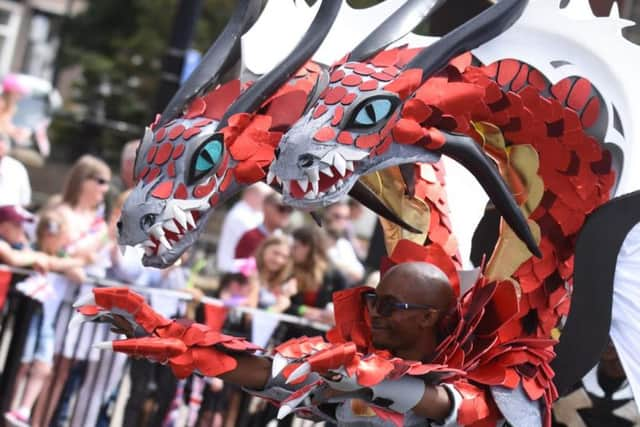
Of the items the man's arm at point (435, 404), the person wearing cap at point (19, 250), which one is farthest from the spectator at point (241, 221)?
the man's arm at point (435, 404)

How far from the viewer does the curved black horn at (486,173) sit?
3.92m

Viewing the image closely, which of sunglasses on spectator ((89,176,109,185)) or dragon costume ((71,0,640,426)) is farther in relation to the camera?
sunglasses on spectator ((89,176,109,185))

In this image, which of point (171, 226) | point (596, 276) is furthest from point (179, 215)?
point (596, 276)

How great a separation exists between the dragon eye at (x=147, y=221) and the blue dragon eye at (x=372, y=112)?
615mm

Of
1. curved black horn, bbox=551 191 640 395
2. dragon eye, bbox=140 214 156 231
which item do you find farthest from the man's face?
dragon eye, bbox=140 214 156 231

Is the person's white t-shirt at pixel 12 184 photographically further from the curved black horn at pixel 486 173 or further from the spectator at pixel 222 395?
the curved black horn at pixel 486 173

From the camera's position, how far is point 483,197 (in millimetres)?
4746

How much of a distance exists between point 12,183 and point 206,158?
12.2 ft

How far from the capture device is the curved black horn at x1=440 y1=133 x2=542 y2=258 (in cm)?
392

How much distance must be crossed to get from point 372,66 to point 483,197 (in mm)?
1028

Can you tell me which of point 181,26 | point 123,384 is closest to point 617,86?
point 123,384

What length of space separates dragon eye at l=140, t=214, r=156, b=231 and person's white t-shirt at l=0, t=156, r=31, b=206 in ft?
11.7

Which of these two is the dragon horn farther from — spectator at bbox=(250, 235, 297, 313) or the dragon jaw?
spectator at bbox=(250, 235, 297, 313)

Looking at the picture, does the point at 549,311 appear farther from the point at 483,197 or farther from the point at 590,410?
the point at 590,410
